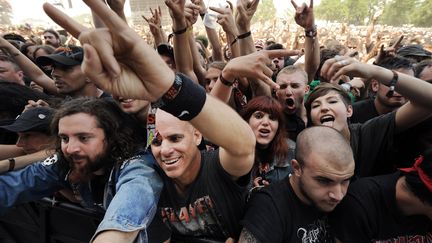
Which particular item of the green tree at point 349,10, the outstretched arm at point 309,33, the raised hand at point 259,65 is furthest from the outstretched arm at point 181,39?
the green tree at point 349,10

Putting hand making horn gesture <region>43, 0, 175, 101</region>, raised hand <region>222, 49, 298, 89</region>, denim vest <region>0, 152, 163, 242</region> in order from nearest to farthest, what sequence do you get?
hand making horn gesture <region>43, 0, 175, 101</region> → denim vest <region>0, 152, 163, 242</region> → raised hand <region>222, 49, 298, 89</region>

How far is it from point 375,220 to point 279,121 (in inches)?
41.6

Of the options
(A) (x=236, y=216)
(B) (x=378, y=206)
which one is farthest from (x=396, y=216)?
(A) (x=236, y=216)

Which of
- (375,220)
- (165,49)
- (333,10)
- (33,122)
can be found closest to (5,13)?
(333,10)

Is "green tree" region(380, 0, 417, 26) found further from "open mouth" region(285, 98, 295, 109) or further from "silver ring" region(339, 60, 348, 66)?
"silver ring" region(339, 60, 348, 66)

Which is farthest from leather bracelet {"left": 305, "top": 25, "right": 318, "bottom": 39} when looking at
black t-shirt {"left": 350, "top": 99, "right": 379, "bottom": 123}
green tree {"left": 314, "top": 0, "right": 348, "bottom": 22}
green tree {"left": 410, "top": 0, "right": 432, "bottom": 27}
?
green tree {"left": 314, "top": 0, "right": 348, "bottom": 22}

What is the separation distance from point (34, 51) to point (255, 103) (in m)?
3.97

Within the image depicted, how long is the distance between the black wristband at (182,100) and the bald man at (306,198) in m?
0.72

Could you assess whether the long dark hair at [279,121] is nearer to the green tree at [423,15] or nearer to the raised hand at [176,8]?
the raised hand at [176,8]

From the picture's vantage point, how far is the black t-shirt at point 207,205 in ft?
4.99

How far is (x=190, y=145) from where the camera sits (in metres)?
1.59

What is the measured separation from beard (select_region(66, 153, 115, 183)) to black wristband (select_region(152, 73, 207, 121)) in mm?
928

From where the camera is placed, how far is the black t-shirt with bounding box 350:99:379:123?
9.16ft

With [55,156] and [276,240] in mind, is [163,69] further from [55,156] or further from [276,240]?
[55,156]
